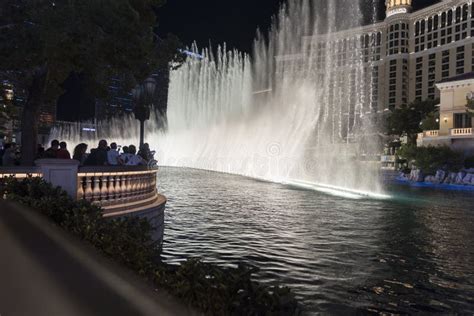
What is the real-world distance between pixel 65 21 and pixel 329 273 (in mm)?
10322

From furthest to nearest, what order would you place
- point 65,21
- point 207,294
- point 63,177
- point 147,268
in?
point 65,21, point 63,177, point 147,268, point 207,294

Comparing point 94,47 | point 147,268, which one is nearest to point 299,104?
point 94,47

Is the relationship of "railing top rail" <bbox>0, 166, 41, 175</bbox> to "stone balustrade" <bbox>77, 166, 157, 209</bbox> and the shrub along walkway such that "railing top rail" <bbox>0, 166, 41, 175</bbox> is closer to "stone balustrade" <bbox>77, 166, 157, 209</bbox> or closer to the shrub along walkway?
"stone balustrade" <bbox>77, 166, 157, 209</bbox>

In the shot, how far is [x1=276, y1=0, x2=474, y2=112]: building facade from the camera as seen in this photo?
116 meters

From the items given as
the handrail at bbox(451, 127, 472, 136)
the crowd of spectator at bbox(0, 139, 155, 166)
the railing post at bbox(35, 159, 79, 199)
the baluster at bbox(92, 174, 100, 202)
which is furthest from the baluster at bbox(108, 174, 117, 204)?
the handrail at bbox(451, 127, 472, 136)

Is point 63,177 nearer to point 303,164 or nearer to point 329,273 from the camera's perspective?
point 329,273

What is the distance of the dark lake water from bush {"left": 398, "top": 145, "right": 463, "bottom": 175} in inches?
1129

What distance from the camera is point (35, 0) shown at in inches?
598

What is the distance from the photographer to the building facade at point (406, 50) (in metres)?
116

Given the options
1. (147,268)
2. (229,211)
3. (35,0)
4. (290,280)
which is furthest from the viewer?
(229,211)

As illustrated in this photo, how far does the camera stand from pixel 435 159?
165ft

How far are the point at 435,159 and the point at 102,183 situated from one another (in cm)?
4603

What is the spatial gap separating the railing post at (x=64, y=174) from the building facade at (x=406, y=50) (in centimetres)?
10772

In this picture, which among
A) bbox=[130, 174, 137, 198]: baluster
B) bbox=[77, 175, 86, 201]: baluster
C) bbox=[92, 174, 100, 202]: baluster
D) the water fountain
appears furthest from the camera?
the water fountain
